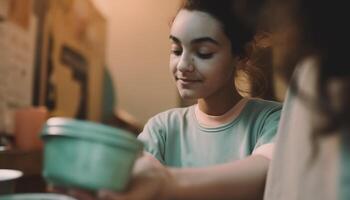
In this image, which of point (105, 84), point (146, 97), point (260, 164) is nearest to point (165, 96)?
point (146, 97)

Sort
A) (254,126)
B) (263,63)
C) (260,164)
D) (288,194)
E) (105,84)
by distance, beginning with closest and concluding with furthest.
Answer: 1. (288,194)
2. (260,164)
3. (254,126)
4. (263,63)
5. (105,84)

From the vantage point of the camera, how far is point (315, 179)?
423mm

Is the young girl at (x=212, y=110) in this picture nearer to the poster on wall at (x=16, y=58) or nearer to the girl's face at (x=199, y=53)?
the girl's face at (x=199, y=53)

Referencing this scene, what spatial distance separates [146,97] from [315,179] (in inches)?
94.8

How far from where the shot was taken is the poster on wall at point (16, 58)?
167 centimetres

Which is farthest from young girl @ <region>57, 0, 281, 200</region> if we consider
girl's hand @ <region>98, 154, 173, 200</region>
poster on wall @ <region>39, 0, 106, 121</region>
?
poster on wall @ <region>39, 0, 106, 121</region>

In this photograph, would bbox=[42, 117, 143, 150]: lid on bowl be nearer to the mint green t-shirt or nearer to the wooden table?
the mint green t-shirt

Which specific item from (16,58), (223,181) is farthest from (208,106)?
(16,58)

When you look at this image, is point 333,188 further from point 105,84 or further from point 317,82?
point 105,84

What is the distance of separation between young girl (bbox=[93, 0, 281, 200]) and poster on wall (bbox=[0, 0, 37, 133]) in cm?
102

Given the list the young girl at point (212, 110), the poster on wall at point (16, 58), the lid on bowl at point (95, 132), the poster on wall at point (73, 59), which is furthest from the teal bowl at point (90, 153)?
the poster on wall at point (73, 59)

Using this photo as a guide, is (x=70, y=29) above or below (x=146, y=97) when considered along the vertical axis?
above

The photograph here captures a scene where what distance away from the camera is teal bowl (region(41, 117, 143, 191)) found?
0.43m

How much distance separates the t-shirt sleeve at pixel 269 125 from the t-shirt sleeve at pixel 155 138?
18 centimetres
